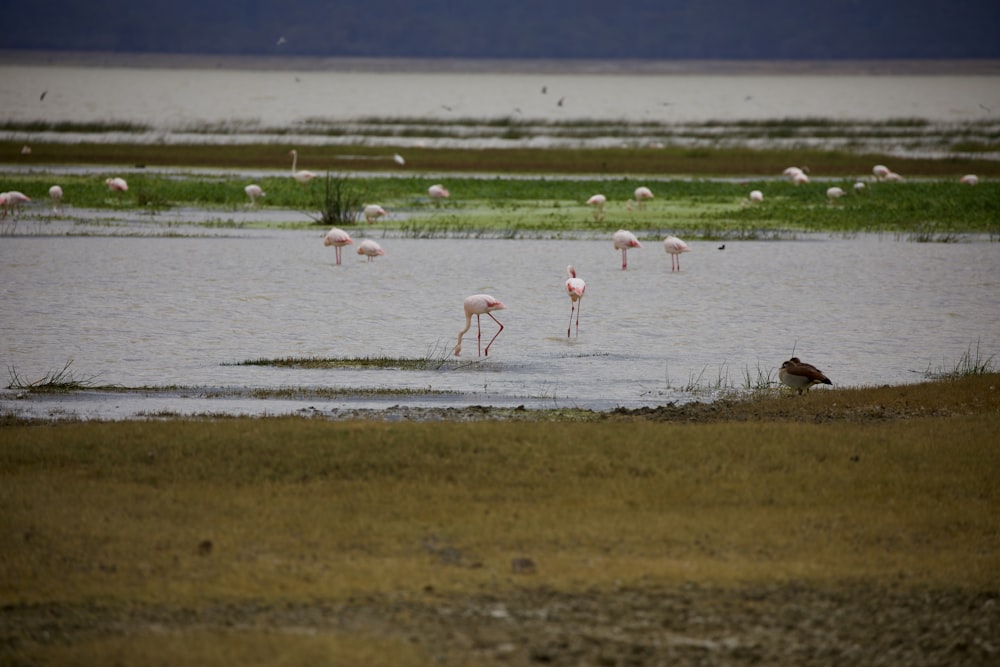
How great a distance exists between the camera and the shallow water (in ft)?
42.7

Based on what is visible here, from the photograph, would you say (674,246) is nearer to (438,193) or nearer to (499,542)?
(438,193)

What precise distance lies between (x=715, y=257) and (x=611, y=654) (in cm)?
1808

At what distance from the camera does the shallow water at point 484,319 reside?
513 inches

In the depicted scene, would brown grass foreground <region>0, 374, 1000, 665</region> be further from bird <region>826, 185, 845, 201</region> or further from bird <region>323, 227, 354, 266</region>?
bird <region>826, 185, 845, 201</region>

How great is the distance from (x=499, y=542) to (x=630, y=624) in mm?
1242

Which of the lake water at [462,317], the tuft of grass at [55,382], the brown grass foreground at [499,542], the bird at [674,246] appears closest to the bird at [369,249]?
the lake water at [462,317]

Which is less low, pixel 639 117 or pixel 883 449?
pixel 639 117

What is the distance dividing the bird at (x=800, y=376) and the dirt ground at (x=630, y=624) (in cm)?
513

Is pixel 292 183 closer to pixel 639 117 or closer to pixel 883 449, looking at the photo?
pixel 883 449

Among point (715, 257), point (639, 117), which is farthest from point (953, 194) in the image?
point (639, 117)

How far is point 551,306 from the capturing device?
18.1 meters

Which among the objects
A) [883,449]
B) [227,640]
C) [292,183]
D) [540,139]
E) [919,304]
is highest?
[540,139]

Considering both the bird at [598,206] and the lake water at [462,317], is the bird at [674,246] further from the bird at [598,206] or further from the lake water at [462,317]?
the bird at [598,206]

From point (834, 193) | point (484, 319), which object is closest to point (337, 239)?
point (484, 319)
